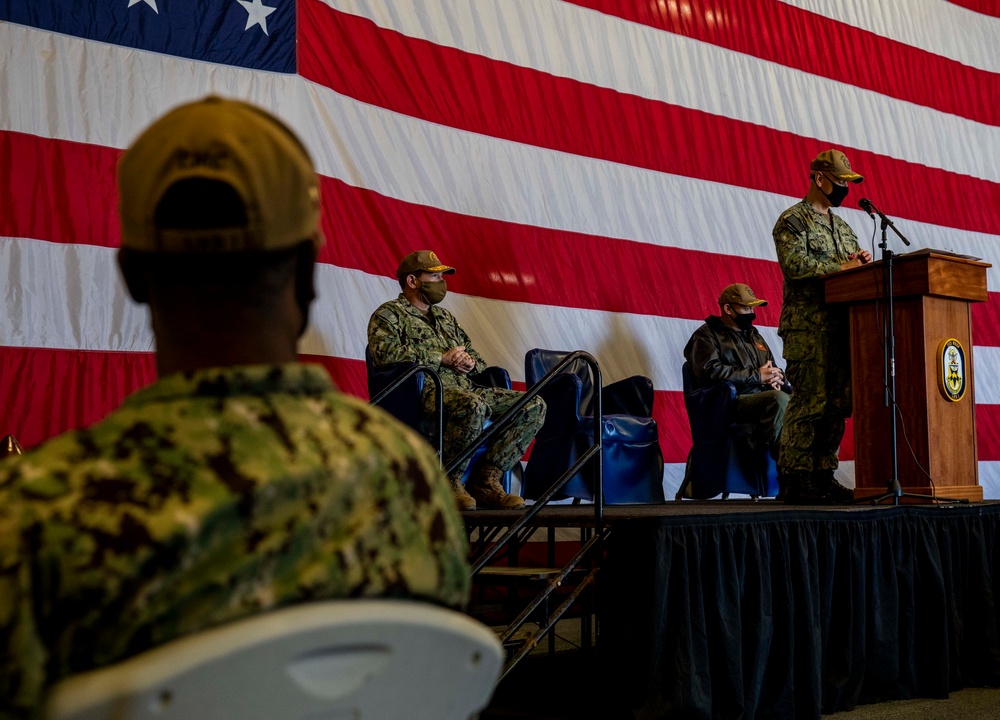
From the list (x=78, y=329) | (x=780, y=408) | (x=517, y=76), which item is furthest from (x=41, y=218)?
(x=780, y=408)

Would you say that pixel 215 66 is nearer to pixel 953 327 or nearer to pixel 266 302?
pixel 953 327

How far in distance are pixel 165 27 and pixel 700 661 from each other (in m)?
3.10

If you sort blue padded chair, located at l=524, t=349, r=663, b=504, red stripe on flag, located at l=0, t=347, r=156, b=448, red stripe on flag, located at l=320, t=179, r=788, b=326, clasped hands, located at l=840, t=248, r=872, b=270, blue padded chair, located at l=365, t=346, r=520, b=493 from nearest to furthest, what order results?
red stripe on flag, located at l=0, t=347, r=156, b=448
blue padded chair, located at l=365, t=346, r=520, b=493
clasped hands, located at l=840, t=248, r=872, b=270
red stripe on flag, located at l=320, t=179, r=788, b=326
blue padded chair, located at l=524, t=349, r=663, b=504

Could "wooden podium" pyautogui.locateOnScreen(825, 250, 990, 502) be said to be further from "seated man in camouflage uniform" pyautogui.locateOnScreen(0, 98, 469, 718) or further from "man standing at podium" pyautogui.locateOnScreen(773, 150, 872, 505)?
"seated man in camouflage uniform" pyautogui.locateOnScreen(0, 98, 469, 718)

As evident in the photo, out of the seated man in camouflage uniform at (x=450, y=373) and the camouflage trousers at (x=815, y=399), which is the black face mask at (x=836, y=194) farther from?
the seated man in camouflage uniform at (x=450, y=373)

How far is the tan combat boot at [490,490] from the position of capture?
4.43 m

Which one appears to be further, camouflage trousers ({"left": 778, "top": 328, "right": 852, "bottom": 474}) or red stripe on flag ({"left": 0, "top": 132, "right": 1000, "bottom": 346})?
camouflage trousers ({"left": 778, "top": 328, "right": 852, "bottom": 474})

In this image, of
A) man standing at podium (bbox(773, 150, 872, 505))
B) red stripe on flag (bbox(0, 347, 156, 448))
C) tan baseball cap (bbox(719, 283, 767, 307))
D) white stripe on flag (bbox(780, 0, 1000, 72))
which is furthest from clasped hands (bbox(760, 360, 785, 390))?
red stripe on flag (bbox(0, 347, 156, 448))

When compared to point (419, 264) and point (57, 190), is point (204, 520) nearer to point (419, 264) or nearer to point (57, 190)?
point (57, 190)

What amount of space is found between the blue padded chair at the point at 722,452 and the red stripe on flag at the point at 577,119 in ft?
4.58

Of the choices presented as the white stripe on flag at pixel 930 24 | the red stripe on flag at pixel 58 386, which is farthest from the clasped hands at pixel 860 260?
the white stripe on flag at pixel 930 24

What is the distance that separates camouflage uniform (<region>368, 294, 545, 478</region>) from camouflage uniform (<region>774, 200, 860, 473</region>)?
3.45 feet

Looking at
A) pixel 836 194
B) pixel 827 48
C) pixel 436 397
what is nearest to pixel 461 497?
pixel 436 397

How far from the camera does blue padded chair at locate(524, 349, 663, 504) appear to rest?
5016mm
